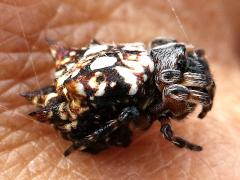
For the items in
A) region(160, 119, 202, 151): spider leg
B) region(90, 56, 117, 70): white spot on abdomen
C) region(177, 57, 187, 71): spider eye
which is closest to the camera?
region(90, 56, 117, 70): white spot on abdomen

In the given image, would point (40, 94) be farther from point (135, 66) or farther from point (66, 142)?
point (135, 66)

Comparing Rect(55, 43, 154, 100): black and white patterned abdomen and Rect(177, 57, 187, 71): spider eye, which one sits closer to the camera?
Rect(55, 43, 154, 100): black and white patterned abdomen

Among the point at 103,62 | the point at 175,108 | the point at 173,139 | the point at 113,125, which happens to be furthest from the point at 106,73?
the point at 173,139

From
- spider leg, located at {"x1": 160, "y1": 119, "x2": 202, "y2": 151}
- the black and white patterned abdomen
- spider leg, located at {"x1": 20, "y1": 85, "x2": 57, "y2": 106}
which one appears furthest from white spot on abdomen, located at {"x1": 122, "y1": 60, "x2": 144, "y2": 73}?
spider leg, located at {"x1": 20, "y1": 85, "x2": 57, "y2": 106}

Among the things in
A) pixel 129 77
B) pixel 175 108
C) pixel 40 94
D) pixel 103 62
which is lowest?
pixel 175 108

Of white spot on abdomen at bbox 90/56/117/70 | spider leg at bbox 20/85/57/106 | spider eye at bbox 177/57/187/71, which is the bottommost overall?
spider leg at bbox 20/85/57/106

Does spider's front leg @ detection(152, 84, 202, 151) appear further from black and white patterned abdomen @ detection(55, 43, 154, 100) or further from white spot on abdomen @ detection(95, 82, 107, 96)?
white spot on abdomen @ detection(95, 82, 107, 96)

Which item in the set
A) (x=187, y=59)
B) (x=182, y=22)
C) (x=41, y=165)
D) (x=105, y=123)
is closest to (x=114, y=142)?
(x=105, y=123)

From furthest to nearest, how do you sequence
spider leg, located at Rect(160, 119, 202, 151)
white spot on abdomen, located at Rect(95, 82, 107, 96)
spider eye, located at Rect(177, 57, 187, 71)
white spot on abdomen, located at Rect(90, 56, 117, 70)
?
spider eye, located at Rect(177, 57, 187, 71)
spider leg, located at Rect(160, 119, 202, 151)
white spot on abdomen, located at Rect(90, 56, 117, 70)
white spot on abdomen, located at Rect(95, 82, 107, 96)

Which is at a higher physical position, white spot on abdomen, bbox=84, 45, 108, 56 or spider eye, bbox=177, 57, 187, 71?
white spot on abdomen, bbox=84, 45, 108, 56
